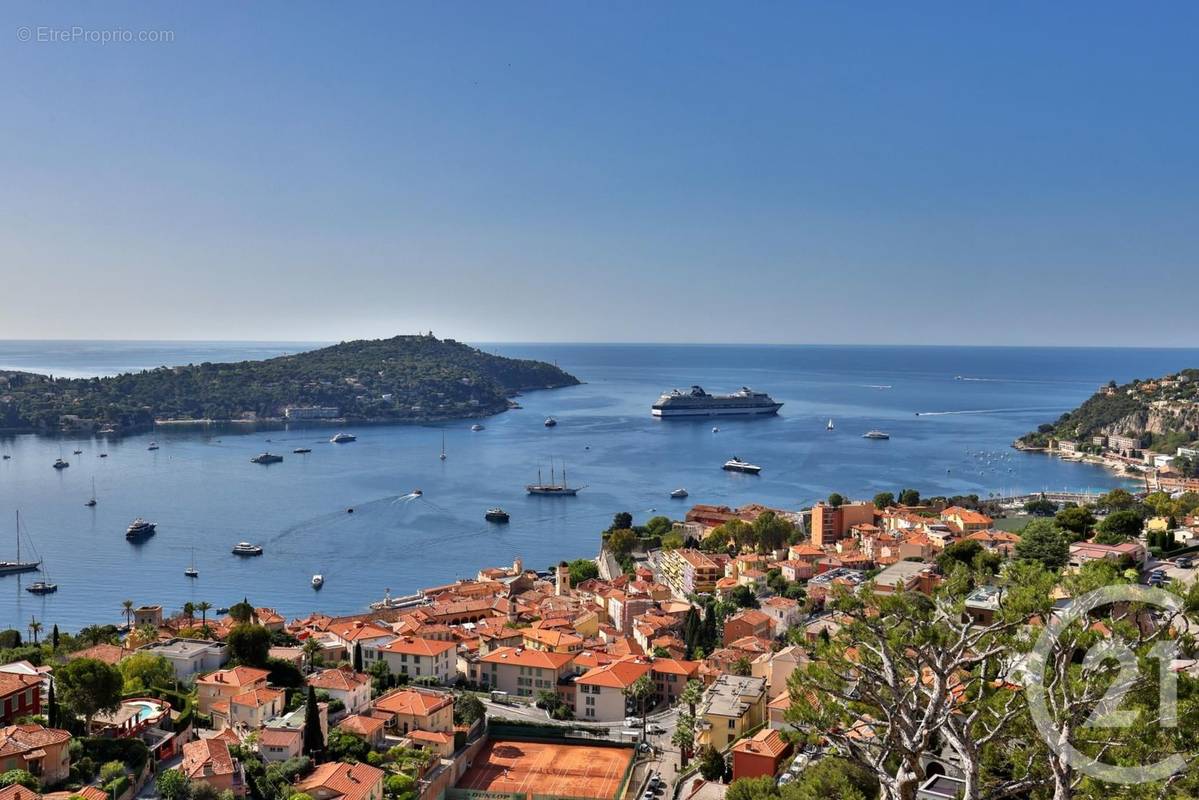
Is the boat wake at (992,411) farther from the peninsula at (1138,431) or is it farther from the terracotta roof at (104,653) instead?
the terracotta roof at (104,653)

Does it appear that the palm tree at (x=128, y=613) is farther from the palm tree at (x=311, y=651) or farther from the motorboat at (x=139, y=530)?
the motorboat at (x=139, y=530)

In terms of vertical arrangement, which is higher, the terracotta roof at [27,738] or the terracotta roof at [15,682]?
the terracotta roof at [15,682]

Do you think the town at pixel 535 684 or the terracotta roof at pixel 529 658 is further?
the terracotta roof at pixel 529 658

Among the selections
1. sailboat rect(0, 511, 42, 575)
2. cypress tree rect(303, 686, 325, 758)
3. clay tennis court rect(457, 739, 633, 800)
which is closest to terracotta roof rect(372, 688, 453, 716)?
clay tennis court rect(457, 739, 633, 800)

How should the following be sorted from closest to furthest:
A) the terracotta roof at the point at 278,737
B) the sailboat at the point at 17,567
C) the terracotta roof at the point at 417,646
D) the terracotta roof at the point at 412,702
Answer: the terracotta roof at the point at 278,737, the terracotta roof at the point at 412,702, the terracotta roof at the point at 417,646, the sailboat at the point at 17,567

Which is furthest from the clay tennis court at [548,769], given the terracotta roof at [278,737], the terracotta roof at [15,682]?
the terracotta roof at [15,682]

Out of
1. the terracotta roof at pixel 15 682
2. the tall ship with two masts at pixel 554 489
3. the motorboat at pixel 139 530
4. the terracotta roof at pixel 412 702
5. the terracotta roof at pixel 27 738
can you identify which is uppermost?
the terracotta roof at pixel 15 682

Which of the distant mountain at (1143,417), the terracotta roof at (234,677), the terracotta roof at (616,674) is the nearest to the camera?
the terracotta roof at (234,677)
